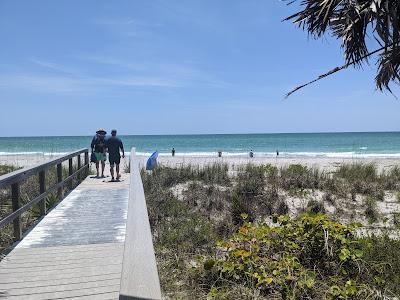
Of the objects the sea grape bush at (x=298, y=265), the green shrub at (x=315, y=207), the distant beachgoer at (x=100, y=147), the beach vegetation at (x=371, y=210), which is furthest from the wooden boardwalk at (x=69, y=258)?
the distant beachgoer at (x=100, y=147)

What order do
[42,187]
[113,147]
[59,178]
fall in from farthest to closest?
[113,147], [59,178], [42,187]

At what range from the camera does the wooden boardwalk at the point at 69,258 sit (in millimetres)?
3921

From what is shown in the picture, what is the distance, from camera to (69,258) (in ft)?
15.9

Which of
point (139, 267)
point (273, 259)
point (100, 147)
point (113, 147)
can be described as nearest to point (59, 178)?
point (113, 147)

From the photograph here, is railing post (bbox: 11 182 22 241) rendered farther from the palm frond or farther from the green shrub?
the green shrub

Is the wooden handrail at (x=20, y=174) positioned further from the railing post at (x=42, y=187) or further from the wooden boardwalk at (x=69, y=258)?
the wooden boardwalk at (x=69, y=258)

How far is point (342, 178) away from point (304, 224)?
8549 millimetres

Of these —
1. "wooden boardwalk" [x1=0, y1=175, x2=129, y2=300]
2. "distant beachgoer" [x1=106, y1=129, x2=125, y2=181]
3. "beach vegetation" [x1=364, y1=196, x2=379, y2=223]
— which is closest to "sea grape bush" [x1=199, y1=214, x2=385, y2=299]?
"wooden boardwalk" [x1=0, y1=175, x2=129, y2=300]

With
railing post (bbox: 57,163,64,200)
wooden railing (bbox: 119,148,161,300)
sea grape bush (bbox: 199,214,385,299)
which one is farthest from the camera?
railing post (bbox: 57,163,64,200)

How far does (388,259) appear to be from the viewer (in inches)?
215

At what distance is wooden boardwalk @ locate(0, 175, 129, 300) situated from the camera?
12.9 ft

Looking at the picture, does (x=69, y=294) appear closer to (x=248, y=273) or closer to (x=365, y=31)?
(x=248, y=273)

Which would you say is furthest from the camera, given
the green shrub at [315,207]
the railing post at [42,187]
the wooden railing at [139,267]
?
the green shrub at [315,207]

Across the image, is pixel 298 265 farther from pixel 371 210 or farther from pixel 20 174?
pixel 371 210
